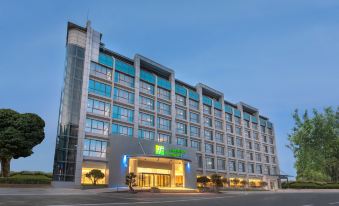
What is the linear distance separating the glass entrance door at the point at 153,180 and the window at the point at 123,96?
46.6 ft

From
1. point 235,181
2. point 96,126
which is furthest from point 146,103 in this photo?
point 235,181

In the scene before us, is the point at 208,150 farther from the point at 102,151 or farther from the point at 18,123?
the point at 18,123

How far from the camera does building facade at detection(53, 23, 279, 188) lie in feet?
153

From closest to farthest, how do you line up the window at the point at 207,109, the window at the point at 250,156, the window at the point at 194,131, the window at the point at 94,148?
the window at the point at 94,148 < the window at the point at 194,131 < the window at the point at 207,109 < the window at the point at 250,156

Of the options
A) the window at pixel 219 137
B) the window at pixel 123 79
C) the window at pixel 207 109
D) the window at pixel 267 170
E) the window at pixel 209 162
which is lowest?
the window at pixel 267 170

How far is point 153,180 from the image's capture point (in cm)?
5194

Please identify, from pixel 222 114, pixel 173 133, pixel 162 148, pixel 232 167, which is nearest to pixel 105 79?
pixel 162 148

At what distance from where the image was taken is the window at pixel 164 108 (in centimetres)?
6312

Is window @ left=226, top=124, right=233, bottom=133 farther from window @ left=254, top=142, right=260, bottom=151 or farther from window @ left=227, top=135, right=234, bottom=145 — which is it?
window @ left=254, top=142, right=260, bottom=151

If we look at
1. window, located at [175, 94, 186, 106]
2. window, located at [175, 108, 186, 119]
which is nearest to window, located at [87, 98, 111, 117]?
window, located at [175, 108, 186, 119]

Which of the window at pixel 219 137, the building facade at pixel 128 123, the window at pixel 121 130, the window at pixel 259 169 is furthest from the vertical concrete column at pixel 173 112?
the window at pixel 259 169

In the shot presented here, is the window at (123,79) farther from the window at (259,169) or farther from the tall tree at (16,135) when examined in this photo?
the window at (259,169)

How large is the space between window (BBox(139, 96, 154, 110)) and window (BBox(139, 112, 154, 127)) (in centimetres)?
162

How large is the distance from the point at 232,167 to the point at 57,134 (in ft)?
162
